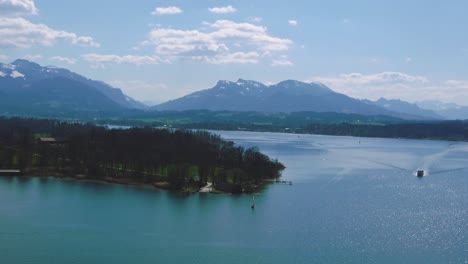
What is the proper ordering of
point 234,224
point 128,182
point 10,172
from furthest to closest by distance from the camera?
point 10,172
point 128,182
point 234,224

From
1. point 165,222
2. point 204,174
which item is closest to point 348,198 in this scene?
point 204,174

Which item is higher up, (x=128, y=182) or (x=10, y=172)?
(x=10, y=172)

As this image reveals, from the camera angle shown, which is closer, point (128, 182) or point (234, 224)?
point (234, 224)

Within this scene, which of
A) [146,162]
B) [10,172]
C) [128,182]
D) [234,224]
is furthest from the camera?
[146,162]

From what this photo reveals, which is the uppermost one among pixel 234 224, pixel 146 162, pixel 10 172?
pixel 146 162

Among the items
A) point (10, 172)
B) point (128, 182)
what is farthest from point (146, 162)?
point (10, 172)

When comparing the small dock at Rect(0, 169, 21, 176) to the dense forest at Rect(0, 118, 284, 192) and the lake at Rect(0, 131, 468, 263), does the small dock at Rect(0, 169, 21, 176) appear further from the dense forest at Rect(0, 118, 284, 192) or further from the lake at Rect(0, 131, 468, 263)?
the lake at Rect(0, 131, 468, 263)

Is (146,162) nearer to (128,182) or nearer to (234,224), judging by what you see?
(128,182)

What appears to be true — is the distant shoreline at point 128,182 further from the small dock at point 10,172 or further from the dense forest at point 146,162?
the small dock at point 10,172
